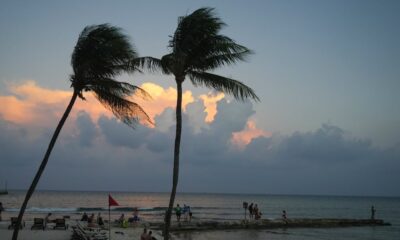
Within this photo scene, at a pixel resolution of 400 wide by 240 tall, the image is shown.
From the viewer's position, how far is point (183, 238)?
112 ft

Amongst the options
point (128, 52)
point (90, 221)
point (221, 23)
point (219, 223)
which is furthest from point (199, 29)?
point (219, 223)

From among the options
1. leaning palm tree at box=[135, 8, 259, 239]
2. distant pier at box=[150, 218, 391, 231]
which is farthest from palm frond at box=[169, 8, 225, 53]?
distant pier at box=[150, 218, 391, 231]

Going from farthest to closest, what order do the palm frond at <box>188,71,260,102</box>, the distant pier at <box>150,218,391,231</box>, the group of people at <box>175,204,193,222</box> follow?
the group of people at <box>175,204,193,222</box>
the distant pier at <box>150,218,391,231</box>
the palm frond at <box>188,71,260,102</box>

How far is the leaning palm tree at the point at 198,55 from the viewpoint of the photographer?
1382 cm

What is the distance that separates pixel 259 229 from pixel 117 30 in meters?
31.5

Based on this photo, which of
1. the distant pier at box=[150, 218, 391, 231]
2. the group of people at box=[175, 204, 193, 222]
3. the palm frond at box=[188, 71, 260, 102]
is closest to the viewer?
the palm frond at box=[188, 71, 260, 102]

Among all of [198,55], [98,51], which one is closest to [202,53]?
[198,55]

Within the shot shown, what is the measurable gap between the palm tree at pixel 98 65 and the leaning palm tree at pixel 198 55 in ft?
5.34

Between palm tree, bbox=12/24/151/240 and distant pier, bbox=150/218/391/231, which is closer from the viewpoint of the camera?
palm tree, bbox=12/24/151/240

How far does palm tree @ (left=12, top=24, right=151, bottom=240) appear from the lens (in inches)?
601

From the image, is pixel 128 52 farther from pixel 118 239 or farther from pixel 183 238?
pixel 183 238

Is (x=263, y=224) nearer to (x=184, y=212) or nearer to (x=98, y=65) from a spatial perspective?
(x=184, y=212)

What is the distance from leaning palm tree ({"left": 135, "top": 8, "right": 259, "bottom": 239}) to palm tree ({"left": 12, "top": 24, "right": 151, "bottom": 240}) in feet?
5.34

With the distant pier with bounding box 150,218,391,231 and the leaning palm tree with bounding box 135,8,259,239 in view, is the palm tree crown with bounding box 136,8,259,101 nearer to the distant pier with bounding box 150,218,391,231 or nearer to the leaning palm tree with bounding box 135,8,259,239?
the leaning palm tree with bounding box 135,8,259,239
